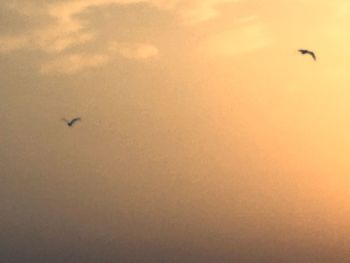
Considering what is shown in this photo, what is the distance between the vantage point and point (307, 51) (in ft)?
387

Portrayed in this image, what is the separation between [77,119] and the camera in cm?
13950

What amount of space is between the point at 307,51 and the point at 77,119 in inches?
1607

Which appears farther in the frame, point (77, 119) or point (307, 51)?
point (77, 119)
